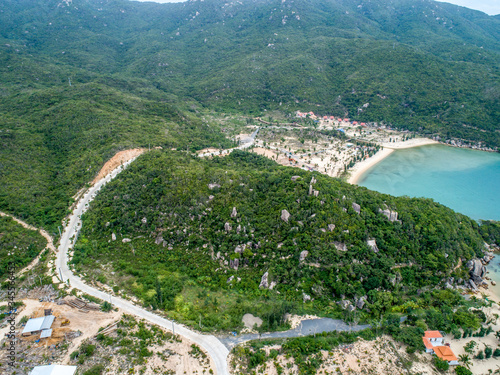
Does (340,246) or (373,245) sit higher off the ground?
(373,245)

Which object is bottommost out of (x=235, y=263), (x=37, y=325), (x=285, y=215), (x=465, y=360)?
(x=37, y=325)

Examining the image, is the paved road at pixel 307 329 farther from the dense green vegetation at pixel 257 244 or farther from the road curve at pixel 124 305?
the road curve at pixel 124 305

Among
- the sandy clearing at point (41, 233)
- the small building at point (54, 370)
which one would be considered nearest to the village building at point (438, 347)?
the small building at point (54, 370)

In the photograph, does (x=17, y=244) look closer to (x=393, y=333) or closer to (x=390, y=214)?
(x=393, y=333)

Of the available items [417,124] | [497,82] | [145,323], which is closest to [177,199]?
[145,323]

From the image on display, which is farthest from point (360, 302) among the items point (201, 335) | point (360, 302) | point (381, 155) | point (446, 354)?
point (381, 155)

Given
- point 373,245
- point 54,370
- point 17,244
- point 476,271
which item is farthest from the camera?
point 476,271

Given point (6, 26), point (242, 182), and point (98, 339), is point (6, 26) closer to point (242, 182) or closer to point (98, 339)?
point (242, 182)

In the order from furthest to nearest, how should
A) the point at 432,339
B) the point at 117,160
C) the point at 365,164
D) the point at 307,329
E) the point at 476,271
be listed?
the point at 365,164, the point at 117,160, the point at 476,271, the point at 307,329, the point at 432,339

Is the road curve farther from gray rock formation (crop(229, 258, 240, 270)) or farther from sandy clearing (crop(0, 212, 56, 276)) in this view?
gray rock formation (crop(229, 258, 240, 270))

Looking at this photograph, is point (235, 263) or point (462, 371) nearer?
point (462, 371)
